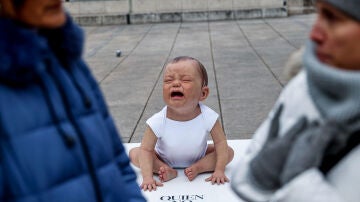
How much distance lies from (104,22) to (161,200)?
47.1 feet

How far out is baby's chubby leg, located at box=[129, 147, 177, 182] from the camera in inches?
160

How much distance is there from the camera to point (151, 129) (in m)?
4.12

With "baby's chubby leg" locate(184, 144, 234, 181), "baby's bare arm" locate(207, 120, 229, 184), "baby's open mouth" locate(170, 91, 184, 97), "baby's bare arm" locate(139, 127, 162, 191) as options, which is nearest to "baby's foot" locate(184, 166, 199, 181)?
"baby's chubby leg" locate(184, 144, 234, 181)

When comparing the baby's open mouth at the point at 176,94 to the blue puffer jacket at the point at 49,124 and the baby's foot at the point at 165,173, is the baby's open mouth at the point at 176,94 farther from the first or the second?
the blue puffer jacket at the point at 49,124

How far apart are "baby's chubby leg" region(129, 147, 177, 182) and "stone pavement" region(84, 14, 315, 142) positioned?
1433 millimetres

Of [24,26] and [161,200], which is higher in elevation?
[24,26]

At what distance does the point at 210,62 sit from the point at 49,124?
27.1ft

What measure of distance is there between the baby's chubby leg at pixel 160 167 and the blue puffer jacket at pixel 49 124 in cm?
215

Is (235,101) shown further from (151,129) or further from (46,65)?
(46,65)

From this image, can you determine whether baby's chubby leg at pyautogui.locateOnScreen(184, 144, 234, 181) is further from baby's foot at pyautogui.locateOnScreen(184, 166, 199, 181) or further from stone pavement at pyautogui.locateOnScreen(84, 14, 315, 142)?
stone pavement at pyautogui.locateOnScreen(84, 14, 315, 142)

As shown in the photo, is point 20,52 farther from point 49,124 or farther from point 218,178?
point 218,178

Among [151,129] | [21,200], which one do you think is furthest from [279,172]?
[151,129]

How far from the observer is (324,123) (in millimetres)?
1559

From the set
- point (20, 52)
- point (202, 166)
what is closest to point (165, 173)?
point (202, 166)
